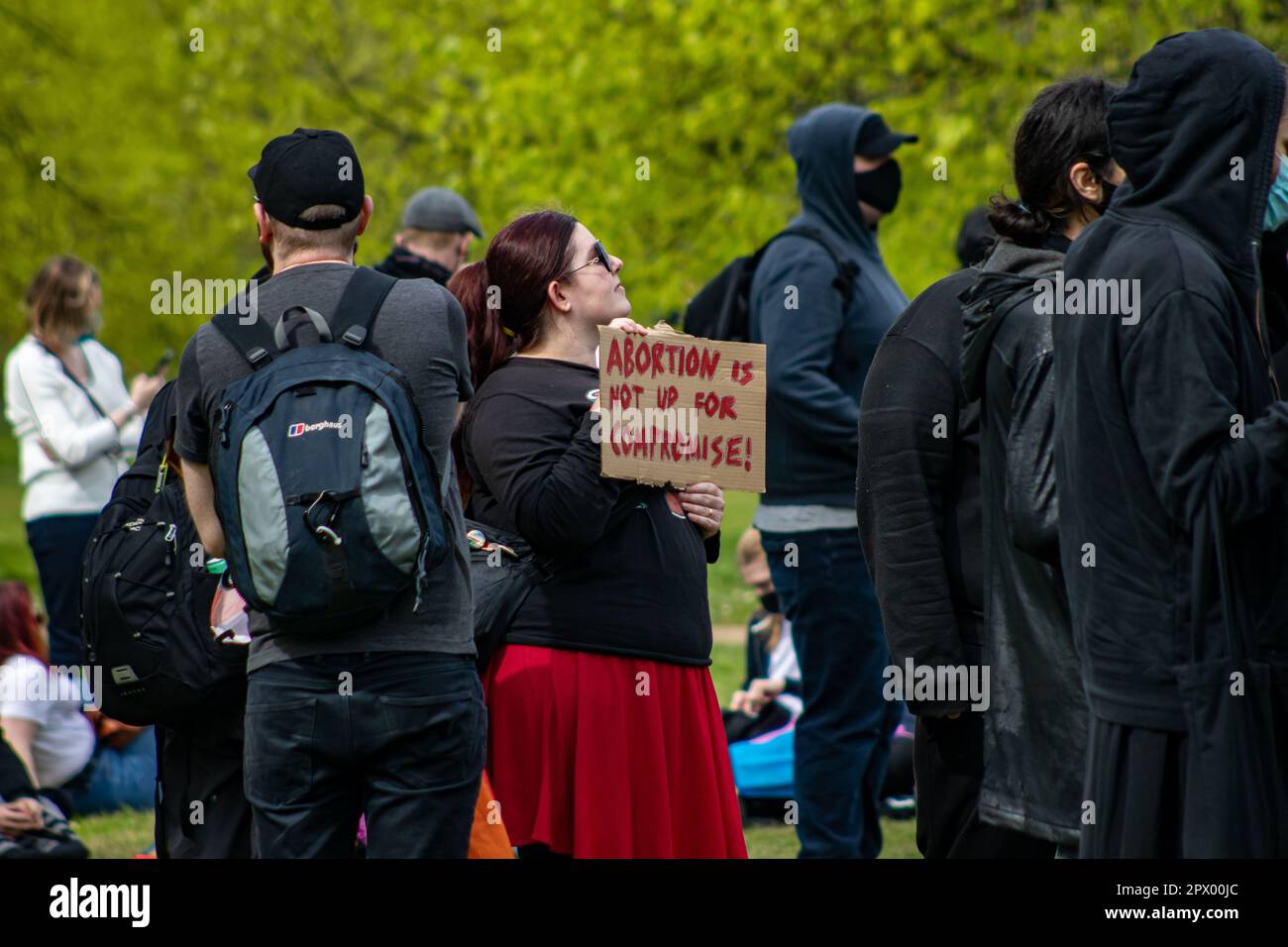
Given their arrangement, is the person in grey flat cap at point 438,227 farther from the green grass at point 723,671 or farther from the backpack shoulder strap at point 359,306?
the backpack shoulder strap at point 359,306

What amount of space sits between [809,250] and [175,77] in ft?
66.5

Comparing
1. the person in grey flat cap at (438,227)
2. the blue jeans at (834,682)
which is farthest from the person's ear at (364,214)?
the person in grey flat cap at (438,227)

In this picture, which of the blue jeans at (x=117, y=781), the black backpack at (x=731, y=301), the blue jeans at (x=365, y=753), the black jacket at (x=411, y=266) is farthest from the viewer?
the blue jeans at (x=117, y=781)

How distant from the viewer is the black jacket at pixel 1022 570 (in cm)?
337

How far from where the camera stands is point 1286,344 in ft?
11.1

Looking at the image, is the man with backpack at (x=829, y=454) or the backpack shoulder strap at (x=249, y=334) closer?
the backpack shoulder strap at (x=249, y=334)

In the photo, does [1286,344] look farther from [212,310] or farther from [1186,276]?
[212,310]

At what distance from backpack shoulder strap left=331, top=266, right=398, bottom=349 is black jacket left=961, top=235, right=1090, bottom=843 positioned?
1186mm

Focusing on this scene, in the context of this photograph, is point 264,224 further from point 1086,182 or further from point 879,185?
point 879,185

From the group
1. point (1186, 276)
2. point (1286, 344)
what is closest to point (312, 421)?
point (1186, 276)

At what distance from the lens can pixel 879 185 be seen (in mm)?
5965

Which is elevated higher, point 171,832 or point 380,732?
point 380,732

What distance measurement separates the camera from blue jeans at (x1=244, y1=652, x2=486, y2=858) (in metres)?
3.40

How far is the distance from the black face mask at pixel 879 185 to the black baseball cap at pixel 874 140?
0.05 m
